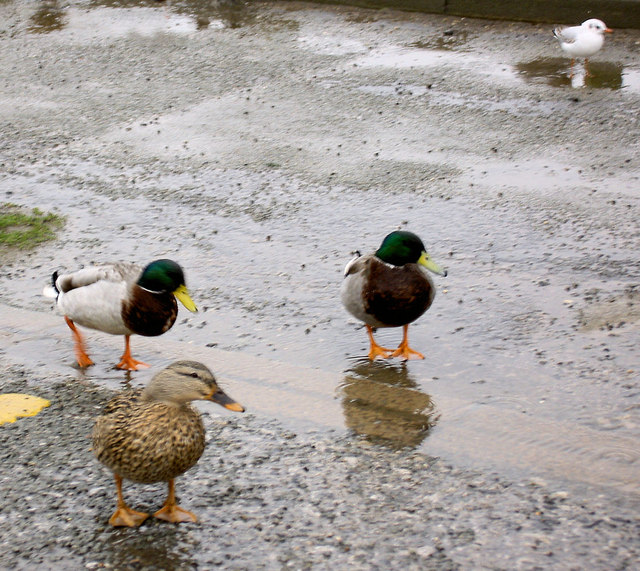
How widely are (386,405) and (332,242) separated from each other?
2238 millimetres

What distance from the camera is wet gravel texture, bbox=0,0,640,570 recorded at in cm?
392

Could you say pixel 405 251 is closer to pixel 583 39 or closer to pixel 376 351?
pixel 376 351

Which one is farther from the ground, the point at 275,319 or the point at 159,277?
the point at 159,277

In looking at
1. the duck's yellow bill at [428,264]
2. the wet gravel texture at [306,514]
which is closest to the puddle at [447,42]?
the duck's yellow bill at [428,264]

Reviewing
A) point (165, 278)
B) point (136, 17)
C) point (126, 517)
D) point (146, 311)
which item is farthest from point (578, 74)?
point (126, 517)

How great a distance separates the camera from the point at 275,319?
19.4 feet

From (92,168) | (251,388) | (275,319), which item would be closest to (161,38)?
(92,168)

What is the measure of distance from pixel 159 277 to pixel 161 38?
305 inches

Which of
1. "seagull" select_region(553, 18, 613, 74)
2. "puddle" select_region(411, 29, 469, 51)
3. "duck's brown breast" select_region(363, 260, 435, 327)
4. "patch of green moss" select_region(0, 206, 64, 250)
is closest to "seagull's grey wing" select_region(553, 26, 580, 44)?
"seagull" select_region(553, 18, 613, 74)

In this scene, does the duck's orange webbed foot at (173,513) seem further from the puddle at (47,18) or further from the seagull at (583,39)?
the puddle at (47,18)

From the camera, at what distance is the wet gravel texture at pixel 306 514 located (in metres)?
3.72

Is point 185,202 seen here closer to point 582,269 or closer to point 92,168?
point 92,168

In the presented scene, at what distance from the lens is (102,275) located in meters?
5.43

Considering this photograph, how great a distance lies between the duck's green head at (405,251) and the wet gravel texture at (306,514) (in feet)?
4.11
